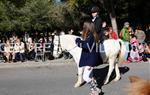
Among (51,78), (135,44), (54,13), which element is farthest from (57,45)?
(54,13)

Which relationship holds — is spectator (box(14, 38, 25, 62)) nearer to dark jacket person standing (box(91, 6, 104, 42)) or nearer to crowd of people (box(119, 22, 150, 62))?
crowd of people (box(119, 22, 150, 62))

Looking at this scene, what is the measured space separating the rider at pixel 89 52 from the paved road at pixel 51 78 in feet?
2.49

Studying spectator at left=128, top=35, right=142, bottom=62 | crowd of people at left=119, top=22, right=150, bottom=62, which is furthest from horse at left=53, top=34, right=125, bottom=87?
spectator at left=128, top=35, right=142, bottom=62

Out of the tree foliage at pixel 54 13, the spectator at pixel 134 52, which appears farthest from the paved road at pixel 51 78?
the tree foliage at pixel 54 13

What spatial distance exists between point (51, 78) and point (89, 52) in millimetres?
3587

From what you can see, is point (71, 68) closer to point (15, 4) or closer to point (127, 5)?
point (15, 4)

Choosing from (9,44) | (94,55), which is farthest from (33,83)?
(9,44)

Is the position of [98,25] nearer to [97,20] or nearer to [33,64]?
[97,20]

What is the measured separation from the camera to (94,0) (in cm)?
2806

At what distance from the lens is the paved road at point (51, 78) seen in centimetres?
1020

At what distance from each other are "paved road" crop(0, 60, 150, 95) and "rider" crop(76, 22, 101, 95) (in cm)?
76

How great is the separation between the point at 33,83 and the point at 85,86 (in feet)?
5.55

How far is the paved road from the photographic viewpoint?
10.2m

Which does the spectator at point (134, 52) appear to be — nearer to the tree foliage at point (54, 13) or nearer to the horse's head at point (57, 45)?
the horse's head at point (57, 45)
